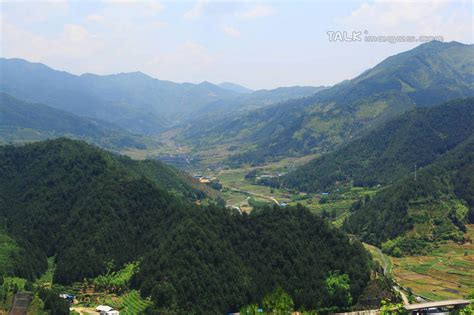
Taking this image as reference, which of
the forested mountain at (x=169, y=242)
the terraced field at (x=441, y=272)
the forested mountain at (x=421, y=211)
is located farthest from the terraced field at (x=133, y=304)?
the forested mountain at (x=421, y=211)

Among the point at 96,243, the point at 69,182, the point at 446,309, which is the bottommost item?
the point at 446,309

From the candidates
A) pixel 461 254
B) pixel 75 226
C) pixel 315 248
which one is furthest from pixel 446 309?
Result: pixel 75 226

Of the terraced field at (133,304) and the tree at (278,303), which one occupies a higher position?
the tree at (278,303)

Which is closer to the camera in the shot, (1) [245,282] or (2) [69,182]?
(1) [245,282]

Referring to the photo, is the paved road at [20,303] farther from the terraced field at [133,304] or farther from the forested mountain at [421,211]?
the forested mountain at [421,211]

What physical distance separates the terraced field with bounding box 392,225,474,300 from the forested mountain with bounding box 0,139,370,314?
14853 mm

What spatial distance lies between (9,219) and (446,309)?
353 feet

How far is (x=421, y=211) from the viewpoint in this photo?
155875 millimetres

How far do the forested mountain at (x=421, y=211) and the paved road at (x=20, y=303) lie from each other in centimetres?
9553

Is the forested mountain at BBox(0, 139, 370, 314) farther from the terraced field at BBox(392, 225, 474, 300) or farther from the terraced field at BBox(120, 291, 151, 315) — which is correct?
the terraced field at BBox(392, 225, 474, 300)

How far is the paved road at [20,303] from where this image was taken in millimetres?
84562

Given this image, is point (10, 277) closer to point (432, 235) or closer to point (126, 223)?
point (126, 223)

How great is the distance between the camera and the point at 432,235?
147m

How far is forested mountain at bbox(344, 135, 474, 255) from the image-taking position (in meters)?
147
